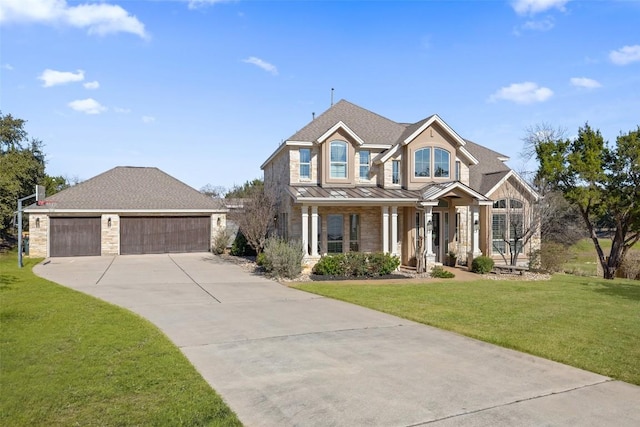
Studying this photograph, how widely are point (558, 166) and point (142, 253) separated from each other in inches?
951

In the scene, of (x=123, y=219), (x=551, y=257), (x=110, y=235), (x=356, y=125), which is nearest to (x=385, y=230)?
(x=356, y=125)

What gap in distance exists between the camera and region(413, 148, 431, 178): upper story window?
A: 20594 mm

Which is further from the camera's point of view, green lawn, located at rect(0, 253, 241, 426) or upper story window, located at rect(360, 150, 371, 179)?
upper story window, located at rect(360, 150, 371, 179)

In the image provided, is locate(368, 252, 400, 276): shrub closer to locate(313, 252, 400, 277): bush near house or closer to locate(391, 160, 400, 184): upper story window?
locate(313, 252, 400, 277): bush near house

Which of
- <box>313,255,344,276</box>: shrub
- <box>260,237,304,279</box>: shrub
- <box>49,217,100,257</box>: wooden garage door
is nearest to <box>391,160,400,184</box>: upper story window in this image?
<box>313,255,344,276</box>: shrub

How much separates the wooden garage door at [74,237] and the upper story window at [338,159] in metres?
14.4

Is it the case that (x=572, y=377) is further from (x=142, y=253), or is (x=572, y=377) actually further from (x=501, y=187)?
(x=142, y=253)

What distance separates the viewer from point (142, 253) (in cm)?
2605

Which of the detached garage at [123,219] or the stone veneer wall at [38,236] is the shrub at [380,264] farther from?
the stone veneer wall at [38,236]

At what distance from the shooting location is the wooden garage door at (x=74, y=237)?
2447cm

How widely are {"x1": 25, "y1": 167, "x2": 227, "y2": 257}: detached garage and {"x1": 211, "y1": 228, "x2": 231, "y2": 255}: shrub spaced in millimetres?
→ 690

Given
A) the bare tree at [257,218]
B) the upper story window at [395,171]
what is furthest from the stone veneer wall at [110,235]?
the upper story window at [395,171]

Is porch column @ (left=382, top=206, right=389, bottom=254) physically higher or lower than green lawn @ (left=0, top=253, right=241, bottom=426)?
higher

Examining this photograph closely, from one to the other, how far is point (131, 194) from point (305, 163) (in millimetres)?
12864
